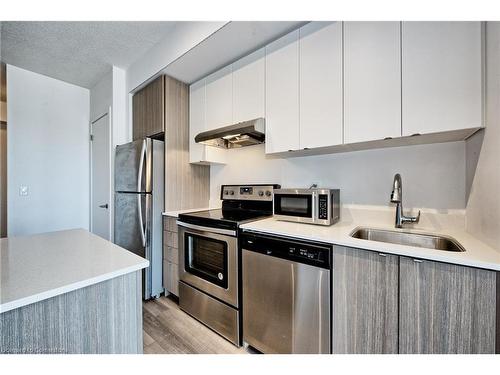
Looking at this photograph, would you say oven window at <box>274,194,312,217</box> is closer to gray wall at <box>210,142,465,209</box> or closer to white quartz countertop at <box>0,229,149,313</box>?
gray wall at <box>210,142,465,209</box>

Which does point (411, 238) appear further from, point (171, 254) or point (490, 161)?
point (171, 254)

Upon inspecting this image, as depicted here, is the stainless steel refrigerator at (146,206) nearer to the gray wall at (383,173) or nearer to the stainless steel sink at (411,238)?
the gray wall at (383,173)

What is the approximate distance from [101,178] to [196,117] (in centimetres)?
168

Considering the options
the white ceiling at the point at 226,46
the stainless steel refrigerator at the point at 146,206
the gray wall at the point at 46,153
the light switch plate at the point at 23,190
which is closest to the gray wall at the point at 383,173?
the white ceiling at the point at 226,46

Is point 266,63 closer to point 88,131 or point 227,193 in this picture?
point 227,193

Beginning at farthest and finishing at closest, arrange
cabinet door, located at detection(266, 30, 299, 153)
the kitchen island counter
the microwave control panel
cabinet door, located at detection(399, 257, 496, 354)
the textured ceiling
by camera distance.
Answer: the textured ceiling → cabinet door, located at detection(266, 30, 299, 153) → the microwave control panel → cabinet door, located at detection(399, 257, 496, 354) → the kitchen island counter

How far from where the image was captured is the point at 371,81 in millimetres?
1232

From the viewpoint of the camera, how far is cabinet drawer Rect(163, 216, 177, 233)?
2.02 m

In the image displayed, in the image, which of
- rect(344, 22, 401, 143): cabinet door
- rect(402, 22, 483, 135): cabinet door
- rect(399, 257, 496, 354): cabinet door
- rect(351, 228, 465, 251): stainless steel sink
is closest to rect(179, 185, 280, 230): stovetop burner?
rect(351, 228, 465, 251): stainless steel sink

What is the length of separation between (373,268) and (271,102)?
4.32 ft

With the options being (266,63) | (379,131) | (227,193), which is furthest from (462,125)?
(227,193)

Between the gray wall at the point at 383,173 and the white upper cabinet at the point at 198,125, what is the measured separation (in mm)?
550

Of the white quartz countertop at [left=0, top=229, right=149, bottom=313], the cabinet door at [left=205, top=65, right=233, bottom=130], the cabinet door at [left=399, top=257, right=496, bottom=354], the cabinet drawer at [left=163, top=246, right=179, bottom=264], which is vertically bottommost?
the cabinet drawer at [left=163, top=246, right=179, bottom=264]

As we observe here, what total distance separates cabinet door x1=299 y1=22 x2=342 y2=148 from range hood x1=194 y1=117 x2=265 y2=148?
352 millimetres
